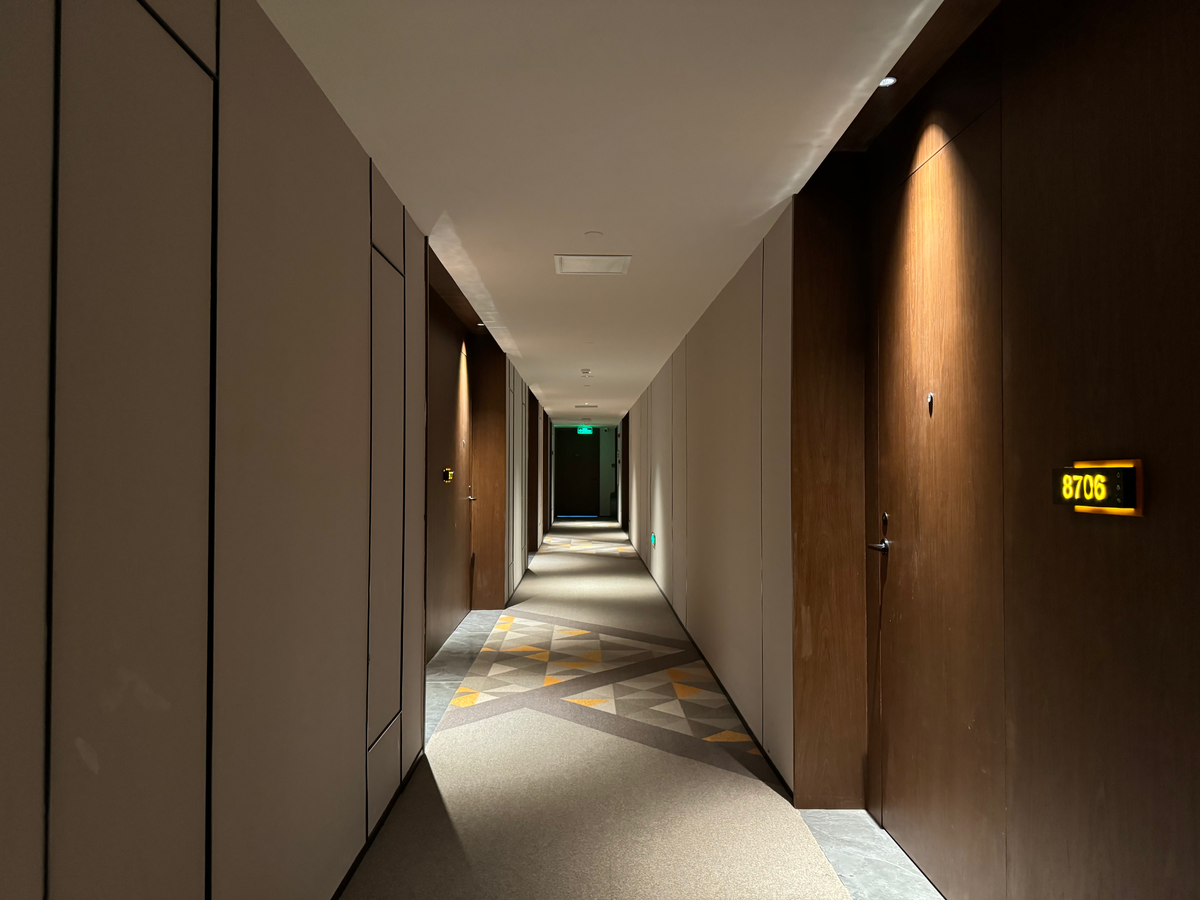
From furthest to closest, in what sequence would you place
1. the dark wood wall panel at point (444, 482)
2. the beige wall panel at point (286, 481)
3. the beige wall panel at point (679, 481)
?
the beige wall panel at point (679, 481), the dark wood wall panel at point (444, 482), the beige wall panel at point (286, 481)

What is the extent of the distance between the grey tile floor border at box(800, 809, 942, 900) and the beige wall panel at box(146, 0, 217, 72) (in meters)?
3.14

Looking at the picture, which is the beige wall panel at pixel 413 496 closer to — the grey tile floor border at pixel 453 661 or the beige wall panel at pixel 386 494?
the beige wall panel at pixel 386 494

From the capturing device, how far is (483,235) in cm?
419

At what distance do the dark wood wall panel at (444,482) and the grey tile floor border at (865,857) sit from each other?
325cm

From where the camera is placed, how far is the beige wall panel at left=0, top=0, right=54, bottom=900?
1.18m

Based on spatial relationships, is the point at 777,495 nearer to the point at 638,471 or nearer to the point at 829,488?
the point at 829,488

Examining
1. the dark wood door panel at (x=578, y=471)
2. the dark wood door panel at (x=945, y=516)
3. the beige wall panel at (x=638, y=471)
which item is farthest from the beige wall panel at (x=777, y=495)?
the dark wood door panel at (x=578, y=471)

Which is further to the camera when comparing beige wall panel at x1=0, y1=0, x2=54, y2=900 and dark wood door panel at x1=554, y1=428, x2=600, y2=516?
dark wood door panel at x1=554, y1=428, x2=600, y2=516

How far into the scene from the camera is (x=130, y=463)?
149 cm

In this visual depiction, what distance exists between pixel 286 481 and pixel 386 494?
1.16m

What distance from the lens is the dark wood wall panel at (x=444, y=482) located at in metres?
6.26

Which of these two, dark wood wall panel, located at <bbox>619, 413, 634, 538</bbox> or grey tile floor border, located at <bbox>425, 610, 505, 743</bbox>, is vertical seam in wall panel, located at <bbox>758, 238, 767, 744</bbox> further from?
dark wood wall panel, located at <bbox>619, 413, 634, 538</bbox>

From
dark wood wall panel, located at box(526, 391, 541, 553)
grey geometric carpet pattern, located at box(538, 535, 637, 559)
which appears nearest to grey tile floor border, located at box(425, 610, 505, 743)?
dark wood wall panel, located at box(526, 391, 541, 553)

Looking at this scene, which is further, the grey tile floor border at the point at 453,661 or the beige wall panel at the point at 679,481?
the beige wall panel at the point at 679,481
